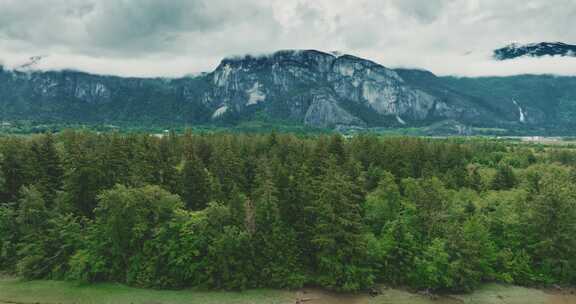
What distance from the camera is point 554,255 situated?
51.0 meters

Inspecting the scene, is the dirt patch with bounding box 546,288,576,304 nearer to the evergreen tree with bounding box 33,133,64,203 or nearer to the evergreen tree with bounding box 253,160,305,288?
the evergreen tree with bounding box 253,160,305,288

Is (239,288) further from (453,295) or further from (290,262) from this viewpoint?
(453,295)

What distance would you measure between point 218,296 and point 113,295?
11.9 m

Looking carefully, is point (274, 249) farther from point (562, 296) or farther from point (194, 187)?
point (562, 296)

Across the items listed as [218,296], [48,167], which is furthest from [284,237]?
[48,167]

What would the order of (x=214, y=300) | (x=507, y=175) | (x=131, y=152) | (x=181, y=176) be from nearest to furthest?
(x=214, y=300), (x=181, y=176), (x=131, y=152), (x=507, y=175)

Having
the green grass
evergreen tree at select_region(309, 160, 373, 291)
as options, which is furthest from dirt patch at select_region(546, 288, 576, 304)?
the green grass

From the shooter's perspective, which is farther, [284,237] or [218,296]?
[284,237]

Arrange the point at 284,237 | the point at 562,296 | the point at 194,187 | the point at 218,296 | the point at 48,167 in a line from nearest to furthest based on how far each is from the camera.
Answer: the point at 218,296 < the point at 562,296 < the point at 284,237 < the point at 194,187 < the point at 48,167

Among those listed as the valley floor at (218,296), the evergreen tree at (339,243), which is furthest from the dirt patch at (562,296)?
the evergreen tree at (339,243)

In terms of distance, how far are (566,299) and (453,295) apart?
43.6 feet

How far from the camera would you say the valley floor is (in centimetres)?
4500

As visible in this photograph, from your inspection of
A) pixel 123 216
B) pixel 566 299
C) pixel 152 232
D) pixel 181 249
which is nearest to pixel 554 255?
pixel 566 299

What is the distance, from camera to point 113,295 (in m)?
45.7
